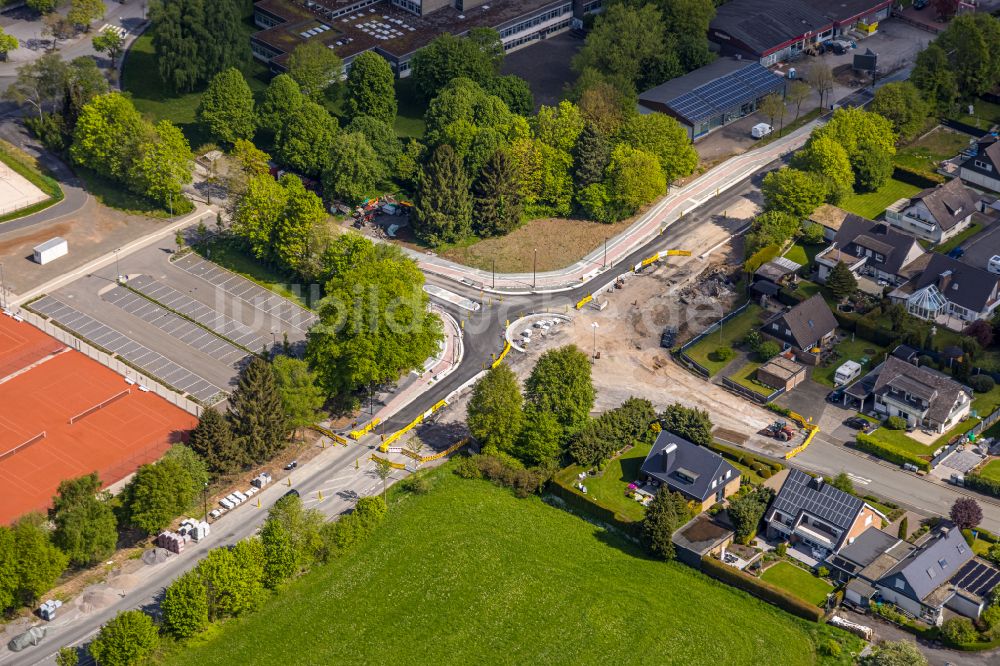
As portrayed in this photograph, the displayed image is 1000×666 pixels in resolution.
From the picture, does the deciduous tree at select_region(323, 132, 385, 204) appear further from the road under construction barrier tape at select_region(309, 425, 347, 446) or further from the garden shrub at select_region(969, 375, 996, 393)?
the garden shrub at select_region(969, 375, 996, 393)

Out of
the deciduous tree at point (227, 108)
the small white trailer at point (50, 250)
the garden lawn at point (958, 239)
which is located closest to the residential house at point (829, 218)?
the garden lawn at point (958, 239)

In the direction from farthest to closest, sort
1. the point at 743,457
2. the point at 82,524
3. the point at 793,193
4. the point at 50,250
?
Result: 1. the point at 793,193
2. the point at 50,250
3. the point at 743,457
4. the point at 82,524

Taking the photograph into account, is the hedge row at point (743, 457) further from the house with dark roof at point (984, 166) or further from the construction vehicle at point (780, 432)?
the house with dark roof at point (984, 166)

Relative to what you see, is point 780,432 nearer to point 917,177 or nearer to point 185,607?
point 917,177

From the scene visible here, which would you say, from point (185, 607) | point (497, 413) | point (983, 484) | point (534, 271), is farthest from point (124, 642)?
point (983, 484)

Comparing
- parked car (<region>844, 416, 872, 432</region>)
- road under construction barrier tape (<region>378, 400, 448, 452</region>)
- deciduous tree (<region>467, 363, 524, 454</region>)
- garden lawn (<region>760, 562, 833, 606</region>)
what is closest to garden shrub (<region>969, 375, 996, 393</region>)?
parked car (<region>844, 416, 872, 432</region>)

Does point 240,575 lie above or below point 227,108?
below
